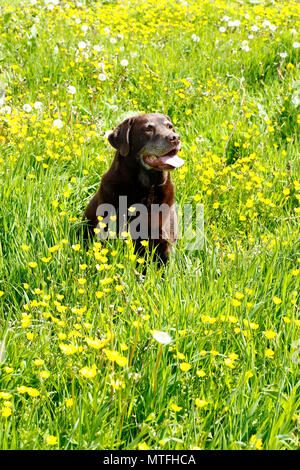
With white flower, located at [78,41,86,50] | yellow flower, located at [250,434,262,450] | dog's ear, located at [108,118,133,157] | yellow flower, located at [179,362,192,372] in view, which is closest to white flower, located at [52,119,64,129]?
dog's ear, located at [108,118,133,157]

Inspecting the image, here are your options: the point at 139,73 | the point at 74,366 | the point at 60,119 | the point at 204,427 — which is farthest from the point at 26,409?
the point at 139,73

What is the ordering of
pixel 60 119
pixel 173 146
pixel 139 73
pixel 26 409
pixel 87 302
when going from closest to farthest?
pixel 26 409 < pixel 87 302 < pixel 173 146 < pixel 60 119 < pixel 139 73

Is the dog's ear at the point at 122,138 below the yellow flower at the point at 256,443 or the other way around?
the other way around

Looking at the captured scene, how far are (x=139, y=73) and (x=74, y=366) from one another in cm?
401

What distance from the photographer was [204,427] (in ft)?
6.81

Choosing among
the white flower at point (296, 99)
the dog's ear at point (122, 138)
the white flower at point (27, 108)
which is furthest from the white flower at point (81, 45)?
the dog's ear at point (122, 138)

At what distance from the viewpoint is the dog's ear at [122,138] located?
3441 mm

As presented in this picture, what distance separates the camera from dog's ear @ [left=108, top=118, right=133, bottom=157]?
3.44m

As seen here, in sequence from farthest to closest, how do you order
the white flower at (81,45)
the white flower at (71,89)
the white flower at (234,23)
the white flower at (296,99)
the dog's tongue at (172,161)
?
1. the white flower at (234,23)
2. the white flower at (81,45)
3. the white flower at (296,99)
4. the white flower at (71,89)
5. the dog's tongue at (172,161)

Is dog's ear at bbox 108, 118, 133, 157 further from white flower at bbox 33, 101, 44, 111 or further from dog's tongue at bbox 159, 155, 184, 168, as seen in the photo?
white flower at bbox 33, 101, 44, 111

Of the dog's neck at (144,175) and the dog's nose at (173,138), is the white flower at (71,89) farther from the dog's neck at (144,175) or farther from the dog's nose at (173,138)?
the dog's nose at (173,138)

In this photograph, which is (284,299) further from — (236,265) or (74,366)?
(74,366)

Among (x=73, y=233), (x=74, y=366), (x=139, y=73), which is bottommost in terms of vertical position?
(x=74, y=366)

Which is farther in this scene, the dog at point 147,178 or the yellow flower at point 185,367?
the dog at point 147,178
